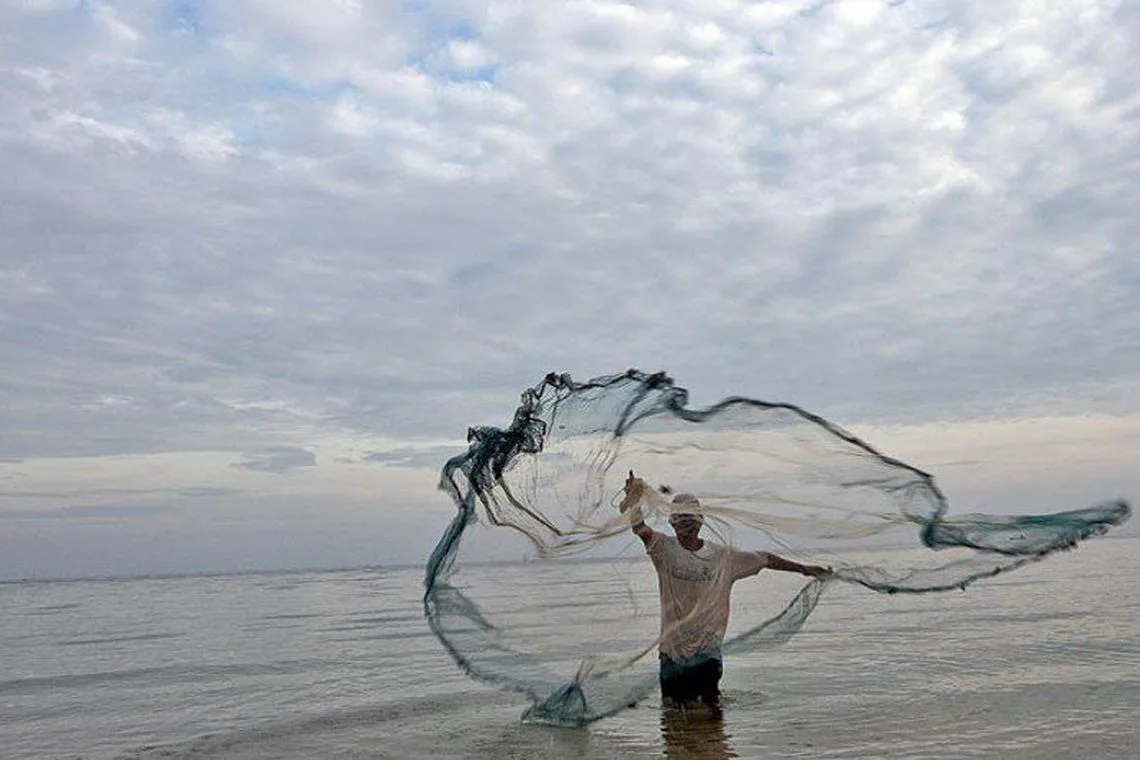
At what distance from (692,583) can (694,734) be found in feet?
4.02

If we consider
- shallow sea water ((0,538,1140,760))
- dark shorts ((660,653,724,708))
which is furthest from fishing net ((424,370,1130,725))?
shallow sea water ((0,538,1140,760))

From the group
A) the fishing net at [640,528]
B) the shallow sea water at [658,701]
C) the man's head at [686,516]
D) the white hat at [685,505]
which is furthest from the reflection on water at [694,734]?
the white hat at [685,505]

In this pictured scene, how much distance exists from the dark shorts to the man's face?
41.0 inches

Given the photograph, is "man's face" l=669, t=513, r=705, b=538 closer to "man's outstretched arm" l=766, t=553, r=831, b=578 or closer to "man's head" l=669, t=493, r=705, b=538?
"man's head" l=669, t=493, r=705, b=538

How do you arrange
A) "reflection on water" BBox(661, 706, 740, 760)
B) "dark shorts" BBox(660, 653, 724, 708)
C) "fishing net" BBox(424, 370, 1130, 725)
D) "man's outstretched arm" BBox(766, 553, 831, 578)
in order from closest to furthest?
"reflection on water" BBox(661, 706, 740, 760)
"fishing net" BBox(424, 370, 1130, 725)
"man's outstretched arm" BBox(766, 553, 831, 578)
"dark shorts" BBox(660, 653, 724, 708)

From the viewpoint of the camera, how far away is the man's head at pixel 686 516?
26.7ft

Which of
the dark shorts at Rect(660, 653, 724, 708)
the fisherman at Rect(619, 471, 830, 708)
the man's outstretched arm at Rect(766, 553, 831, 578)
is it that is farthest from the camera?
the dark shorts at Rect(660, 653, 724, 708)

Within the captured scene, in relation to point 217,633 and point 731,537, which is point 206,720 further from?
point 217,633

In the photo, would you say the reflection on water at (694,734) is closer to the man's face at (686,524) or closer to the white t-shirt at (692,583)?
the white t-shirt at (692,583)

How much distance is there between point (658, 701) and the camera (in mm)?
9812

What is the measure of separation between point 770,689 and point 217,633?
14434 millimetres

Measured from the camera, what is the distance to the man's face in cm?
820

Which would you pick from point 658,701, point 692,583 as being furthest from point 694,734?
point 658,701

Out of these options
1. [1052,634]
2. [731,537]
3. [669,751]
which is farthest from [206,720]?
[1052,634]
